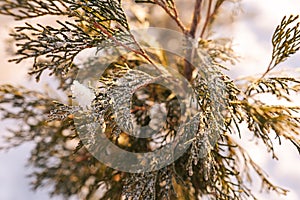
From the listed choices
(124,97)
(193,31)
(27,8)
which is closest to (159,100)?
(193,31)

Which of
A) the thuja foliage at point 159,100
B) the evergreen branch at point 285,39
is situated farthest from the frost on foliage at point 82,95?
the evergreen branch at point 285,39

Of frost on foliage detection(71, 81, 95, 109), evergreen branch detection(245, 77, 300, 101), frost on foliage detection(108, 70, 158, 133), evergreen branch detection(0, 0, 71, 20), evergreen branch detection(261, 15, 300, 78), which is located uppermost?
evergreen branch detection(261, 15, 300, 78)

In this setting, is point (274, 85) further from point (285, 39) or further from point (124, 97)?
point (124, 97)

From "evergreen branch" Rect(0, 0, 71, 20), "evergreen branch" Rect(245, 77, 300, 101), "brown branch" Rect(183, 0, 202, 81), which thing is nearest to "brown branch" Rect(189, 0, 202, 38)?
"brown branch" Rect(183, 0, 202, 81)

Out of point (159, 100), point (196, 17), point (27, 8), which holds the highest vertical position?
point (196, 17)

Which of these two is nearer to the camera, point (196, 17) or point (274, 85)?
point (274, 85)

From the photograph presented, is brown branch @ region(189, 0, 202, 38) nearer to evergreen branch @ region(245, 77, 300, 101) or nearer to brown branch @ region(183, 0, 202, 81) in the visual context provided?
brown branch @ region(183, 0, 202, 81)
